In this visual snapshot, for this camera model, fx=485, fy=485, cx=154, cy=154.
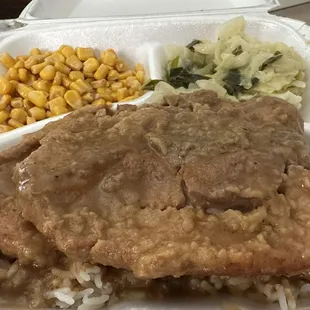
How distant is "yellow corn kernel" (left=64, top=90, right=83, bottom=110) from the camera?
2.75 meters

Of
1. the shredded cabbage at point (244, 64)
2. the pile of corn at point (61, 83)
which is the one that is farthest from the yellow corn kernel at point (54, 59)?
the shredded cabbage at point (244, 64)

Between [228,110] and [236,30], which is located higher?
[228,110]

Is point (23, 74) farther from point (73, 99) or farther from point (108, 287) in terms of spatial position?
point (108, 287)

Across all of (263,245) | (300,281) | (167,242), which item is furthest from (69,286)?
(300,281)

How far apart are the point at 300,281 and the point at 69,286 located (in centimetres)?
75

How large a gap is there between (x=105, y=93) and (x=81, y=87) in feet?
0.49

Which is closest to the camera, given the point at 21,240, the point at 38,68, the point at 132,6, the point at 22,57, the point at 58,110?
the point at 21,240

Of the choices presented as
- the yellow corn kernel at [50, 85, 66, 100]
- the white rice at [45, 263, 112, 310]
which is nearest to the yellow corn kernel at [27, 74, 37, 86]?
the yellow corn kernel at [50, 85, 66, 100]

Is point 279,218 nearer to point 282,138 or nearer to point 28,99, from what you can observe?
point 282,138

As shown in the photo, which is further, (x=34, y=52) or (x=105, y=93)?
(x=34, y=52)

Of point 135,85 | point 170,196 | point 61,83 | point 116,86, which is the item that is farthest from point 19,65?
point 170,196

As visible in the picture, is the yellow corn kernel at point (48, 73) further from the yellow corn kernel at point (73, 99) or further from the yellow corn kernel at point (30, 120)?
the yellow corn kernel at point (30, 120)

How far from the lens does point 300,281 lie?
1582 mm

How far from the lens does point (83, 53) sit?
301 centimetres
